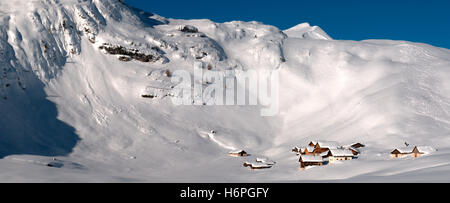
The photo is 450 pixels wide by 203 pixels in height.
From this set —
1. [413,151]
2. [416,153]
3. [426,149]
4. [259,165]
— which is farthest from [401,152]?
[259,165]

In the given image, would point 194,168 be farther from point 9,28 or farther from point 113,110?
point 9,28

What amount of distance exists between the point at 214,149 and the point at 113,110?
74.5 ft

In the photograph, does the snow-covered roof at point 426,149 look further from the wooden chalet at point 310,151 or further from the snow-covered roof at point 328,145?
the wooden chalet at point 310,151

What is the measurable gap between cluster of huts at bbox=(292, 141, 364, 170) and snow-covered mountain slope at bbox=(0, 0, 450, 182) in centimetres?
227

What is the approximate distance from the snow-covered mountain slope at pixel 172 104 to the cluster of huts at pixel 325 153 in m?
2.27

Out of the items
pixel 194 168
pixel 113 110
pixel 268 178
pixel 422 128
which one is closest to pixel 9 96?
pixel 113 110

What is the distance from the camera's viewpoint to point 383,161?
160 ft

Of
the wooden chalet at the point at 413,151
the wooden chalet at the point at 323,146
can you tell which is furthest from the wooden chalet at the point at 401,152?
the wooden chalet at the point at 323,146

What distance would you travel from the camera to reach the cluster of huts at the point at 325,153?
52875 mm

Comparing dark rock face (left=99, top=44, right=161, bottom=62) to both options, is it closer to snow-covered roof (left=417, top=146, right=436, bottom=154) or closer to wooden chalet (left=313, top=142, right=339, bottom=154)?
wooden chalet (left=313, top=142, right=339, bottom=154)

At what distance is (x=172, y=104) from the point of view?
8388 cm

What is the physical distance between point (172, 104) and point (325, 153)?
3842cm

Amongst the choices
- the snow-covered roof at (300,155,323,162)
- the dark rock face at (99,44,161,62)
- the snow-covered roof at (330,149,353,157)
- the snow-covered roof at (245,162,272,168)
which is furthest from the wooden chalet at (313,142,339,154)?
the dark rock face at (99,44,161,62)

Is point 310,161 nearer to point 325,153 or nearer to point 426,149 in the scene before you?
point 325,153
